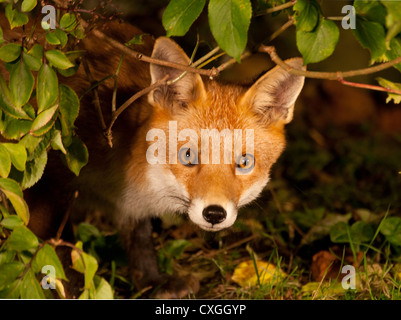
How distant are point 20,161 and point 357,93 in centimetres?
466

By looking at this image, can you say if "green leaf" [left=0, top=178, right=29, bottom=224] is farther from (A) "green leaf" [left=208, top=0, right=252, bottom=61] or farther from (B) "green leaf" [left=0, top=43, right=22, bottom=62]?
(A) "green leaf" [left=208, top=0, right=252, bottom=61]

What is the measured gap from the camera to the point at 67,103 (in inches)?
70.9

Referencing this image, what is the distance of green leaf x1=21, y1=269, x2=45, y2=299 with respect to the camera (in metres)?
1.70

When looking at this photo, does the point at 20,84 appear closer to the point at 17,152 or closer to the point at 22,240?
the point at 17,152

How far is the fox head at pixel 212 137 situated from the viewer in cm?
223

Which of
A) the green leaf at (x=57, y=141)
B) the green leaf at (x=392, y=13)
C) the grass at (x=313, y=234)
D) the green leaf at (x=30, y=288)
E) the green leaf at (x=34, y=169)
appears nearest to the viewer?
the green leaf at (x=392, y=13)

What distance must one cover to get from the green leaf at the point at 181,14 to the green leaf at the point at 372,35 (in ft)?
1.63

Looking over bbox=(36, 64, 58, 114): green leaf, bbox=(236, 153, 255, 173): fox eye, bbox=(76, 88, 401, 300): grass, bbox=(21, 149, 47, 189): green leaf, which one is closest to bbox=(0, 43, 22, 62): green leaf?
bbox=(36, 64, 58, 114): green leaf

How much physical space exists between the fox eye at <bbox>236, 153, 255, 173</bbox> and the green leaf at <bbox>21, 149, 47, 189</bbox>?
849 millimetres

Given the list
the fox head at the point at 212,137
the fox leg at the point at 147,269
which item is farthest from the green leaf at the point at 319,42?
the fox leg at the point at 147,269

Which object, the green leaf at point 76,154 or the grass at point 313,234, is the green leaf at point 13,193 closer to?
the green leaf at point 76,154

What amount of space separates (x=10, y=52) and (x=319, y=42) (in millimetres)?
960

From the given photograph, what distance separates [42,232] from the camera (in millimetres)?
2572

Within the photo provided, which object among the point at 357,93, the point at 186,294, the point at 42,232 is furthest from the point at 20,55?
the point at 357,93
